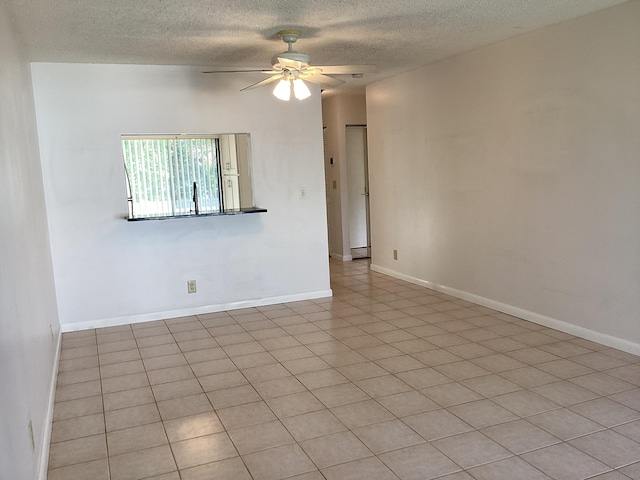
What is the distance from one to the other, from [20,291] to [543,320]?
3.70 meters

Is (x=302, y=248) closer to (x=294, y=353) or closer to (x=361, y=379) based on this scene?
(x=294, y=353)

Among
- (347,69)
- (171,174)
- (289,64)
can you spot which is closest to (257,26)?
(289,64)

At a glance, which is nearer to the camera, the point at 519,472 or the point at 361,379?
the point at 519,472

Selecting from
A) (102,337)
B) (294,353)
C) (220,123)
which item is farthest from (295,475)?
(220,123)

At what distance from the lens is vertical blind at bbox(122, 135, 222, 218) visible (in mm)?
4895

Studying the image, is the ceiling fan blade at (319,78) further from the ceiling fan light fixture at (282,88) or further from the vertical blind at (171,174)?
the vertical blind at (171,174)

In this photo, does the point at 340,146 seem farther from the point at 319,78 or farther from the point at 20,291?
the point at 20,291

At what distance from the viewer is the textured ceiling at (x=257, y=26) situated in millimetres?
3158

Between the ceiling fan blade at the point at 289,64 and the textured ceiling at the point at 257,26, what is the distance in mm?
247

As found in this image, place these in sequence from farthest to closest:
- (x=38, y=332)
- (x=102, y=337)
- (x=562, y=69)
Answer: (x=102, y=337) → (x=562, y=69) → (x=38, y=332)

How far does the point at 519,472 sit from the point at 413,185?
12.7ft

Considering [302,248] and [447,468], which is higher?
[302,248]

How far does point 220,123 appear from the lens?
505 cm

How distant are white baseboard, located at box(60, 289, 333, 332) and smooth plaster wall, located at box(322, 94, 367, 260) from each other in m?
2.07
